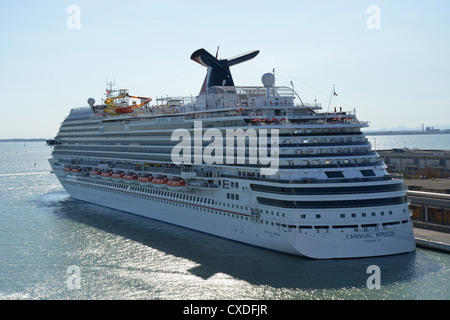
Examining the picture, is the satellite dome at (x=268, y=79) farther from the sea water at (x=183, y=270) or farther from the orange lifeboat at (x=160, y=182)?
the sea water at (x=183, y=270)

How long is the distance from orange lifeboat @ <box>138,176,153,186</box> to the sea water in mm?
5312

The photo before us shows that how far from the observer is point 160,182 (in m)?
45.2

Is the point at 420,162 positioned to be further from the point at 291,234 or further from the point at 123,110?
the point at 291,234

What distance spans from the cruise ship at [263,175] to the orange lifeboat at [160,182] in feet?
0.72

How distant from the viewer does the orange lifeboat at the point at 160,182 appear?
44875 mm

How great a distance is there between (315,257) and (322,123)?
10.8 meters

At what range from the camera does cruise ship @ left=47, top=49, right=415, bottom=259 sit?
30938mm

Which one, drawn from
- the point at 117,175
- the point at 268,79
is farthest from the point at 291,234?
the point at 117,175

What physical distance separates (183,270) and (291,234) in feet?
25.3

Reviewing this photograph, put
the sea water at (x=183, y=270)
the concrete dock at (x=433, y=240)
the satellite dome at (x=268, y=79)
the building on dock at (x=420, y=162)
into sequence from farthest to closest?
the building on dock at (x=420, y=162)
the satellite dome at (x=268, y=79)
the concrete dock at (x=433, y=240)
the sea water at (x=183, y=270)

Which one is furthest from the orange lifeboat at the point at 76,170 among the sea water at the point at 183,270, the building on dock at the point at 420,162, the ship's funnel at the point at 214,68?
the building on dock at the point at 420,162

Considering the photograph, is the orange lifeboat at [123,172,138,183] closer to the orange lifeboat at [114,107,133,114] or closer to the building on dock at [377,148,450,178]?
the orange lifeboat at [114,107,133,114]
